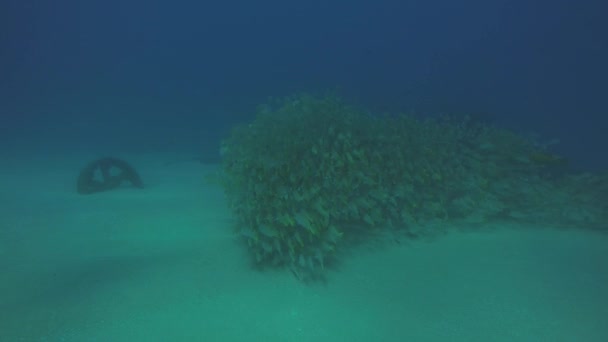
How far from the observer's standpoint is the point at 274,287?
17.5 feet

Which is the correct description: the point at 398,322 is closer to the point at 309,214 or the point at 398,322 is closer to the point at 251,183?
the point at 309,214

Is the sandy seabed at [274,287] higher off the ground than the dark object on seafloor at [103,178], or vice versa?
the dark object on seafloor at [103,178]

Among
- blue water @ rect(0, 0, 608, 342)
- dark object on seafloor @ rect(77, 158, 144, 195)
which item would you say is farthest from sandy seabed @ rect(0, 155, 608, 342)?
dark object on seafloor @ rect(77, 158, 144, 195)

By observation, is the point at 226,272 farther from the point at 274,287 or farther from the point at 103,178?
the point at 103,178

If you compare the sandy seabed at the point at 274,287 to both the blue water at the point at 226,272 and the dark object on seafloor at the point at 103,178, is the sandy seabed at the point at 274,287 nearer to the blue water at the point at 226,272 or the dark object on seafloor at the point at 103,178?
the blue water at the point at 226,272

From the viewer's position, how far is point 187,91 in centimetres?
4472

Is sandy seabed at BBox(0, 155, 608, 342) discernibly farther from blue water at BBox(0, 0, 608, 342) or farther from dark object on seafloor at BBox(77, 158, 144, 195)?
dark object on seafloor at BBox(77, 158, 144, 195)

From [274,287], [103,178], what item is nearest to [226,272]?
[274,287]

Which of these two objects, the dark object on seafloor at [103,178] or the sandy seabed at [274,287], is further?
the dark object on seafloor at [103,178]

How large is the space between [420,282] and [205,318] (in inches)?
117

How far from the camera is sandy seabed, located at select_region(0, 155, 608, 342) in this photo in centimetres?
455

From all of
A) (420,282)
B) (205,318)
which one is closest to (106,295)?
(205,318)

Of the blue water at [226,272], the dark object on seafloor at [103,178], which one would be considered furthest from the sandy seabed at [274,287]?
the dark object on seafloor at [103,178]

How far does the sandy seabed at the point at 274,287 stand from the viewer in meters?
4.55
